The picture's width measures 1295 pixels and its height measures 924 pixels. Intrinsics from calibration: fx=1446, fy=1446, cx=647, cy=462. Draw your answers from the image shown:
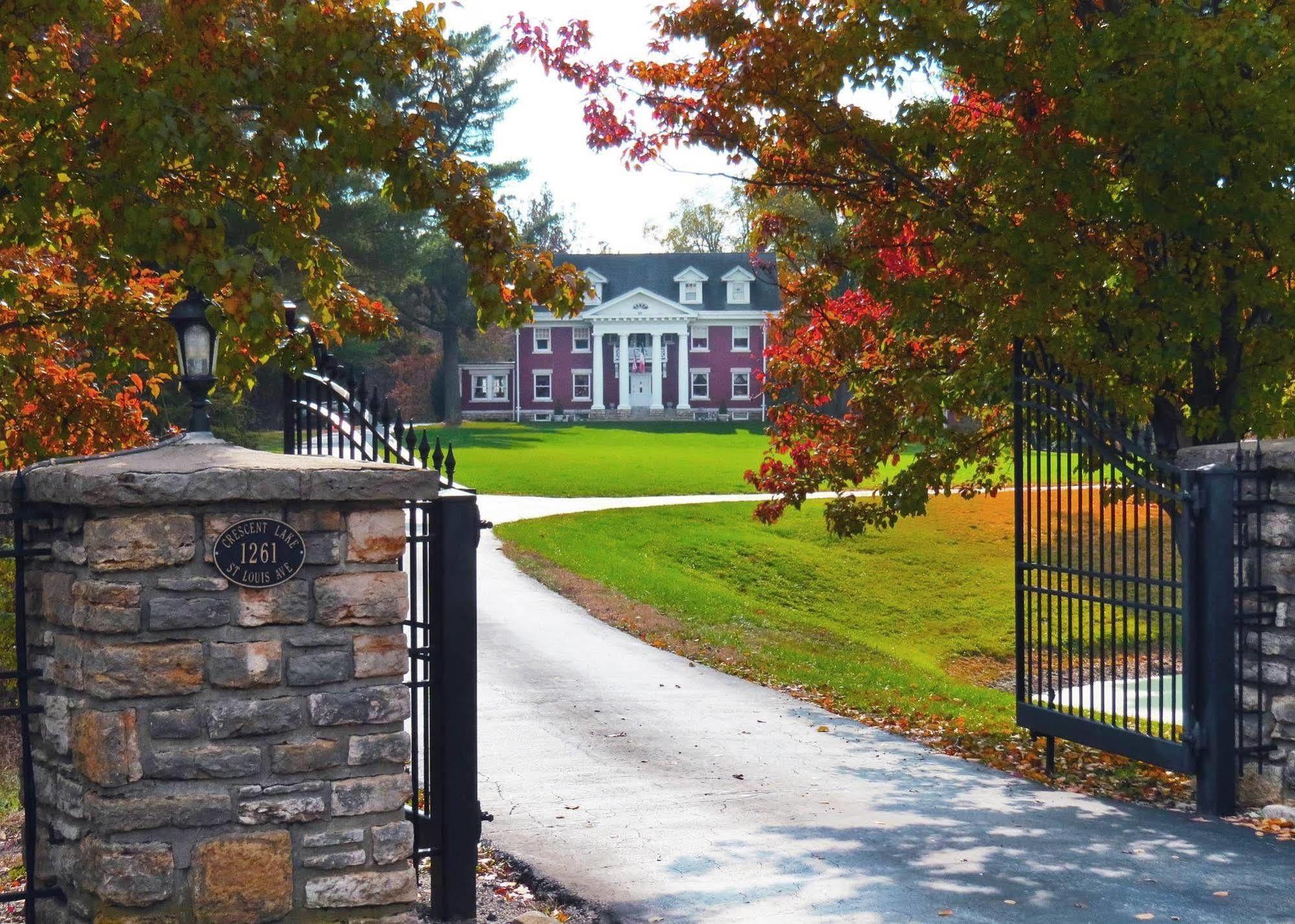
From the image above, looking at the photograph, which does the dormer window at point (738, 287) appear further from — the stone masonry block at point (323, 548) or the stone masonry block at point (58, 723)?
the stone masonry block at point (58, 723)

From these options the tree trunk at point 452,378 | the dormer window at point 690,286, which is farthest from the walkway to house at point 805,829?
the dormer window at point 690,286

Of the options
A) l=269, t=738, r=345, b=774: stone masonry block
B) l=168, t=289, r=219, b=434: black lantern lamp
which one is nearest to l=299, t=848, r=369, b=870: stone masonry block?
l=269, t=738, r=345, b=774: stone masonry block

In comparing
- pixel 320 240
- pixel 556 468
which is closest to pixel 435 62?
pixel 320 240

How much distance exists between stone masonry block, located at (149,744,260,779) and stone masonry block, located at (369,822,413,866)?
548mm

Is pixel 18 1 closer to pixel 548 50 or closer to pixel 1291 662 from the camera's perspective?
pixel 548 50

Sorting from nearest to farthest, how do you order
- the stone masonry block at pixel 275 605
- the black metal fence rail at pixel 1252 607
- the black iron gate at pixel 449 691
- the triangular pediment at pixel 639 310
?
the stone masonry block at pixel 275 605
the black iron gate at pixel 449 691
the black metal fence rail at pixel 1252 607
the triangular pediment at pixel 639 310

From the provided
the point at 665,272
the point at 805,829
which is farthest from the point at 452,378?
the point at 805,829

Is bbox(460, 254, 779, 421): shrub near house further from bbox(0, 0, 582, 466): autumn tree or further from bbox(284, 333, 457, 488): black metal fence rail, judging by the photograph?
bbox(284, 333, 457, 488): black metal fence rail

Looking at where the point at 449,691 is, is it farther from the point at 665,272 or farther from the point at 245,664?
the point at 665,272

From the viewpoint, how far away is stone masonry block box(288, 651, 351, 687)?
5586mm

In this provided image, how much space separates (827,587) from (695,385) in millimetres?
49122

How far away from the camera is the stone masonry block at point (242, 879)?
17.8 feet

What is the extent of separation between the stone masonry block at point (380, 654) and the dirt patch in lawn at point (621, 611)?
9.04 meters

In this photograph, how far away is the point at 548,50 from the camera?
11797 mm
